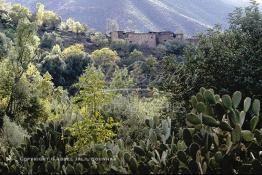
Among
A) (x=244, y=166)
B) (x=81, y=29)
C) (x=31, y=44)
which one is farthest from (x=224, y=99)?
(x=81, y=29)

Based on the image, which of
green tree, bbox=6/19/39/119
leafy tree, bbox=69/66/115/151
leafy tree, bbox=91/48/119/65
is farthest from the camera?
→ leafy tree, bbox=91/48/119/65

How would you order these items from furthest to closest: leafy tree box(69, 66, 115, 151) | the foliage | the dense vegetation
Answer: the foliage
leafy tree box(69, 66, 115, 151)
the dense vegetation

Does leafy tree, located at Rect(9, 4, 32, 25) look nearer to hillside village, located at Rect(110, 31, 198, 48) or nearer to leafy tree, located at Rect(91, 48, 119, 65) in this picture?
leafy tree, located at Rect(91, 48, 119, 65)

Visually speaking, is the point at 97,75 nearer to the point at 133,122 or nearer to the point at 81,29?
the point at 133,122

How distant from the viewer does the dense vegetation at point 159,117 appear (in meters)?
7.04

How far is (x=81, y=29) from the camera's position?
102438 mm

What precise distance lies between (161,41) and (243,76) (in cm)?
8110

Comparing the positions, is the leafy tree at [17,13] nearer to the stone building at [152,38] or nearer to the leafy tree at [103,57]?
the leafy tree at [103,57]

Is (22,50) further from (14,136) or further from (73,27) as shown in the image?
(73,27)

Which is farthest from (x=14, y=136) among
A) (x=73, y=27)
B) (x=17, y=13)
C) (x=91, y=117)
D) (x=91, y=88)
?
(x=73, y=27)

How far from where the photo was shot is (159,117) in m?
15.6

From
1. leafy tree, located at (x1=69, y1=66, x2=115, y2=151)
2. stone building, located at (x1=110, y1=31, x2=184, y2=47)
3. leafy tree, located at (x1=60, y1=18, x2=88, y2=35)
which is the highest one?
leafy tree, located at (x1=60, y1=18, x2=88, y2=35)

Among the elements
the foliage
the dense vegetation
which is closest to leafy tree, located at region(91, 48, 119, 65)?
the dense vegetation

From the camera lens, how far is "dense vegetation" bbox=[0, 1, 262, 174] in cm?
704
